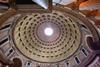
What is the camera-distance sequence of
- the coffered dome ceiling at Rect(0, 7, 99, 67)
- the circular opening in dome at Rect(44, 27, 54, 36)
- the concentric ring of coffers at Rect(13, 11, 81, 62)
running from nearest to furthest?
the coffered dome ceiling at Rect(0, 7, 99, 67), the concentric ring of coffers at Rect(13, 11, 81, 62), the circular opening in dome at Rect(44, 27, 54, 36)

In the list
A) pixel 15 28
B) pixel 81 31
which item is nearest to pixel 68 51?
pixel 81 31

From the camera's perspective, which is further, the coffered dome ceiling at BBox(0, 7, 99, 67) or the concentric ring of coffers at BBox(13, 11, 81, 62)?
the concentric ring of coffers at BBox(13, 11, 81, 62)

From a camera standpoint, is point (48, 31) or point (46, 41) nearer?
point (48, 31)

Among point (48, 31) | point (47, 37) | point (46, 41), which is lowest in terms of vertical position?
point (46, 41)

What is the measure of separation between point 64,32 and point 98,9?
191 inches

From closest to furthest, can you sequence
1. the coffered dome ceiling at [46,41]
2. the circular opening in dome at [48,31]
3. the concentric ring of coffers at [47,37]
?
the coffered dome ceiling at [46,41]
the concentric ring of coffers at [47,37]
the circular opening in dome at [48,31]

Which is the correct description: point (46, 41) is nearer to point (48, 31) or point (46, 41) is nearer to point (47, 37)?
point (47, 37)

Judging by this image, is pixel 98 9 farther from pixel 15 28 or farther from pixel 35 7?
pixel 15 28

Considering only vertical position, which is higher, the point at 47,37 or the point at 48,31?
the point at 48,31

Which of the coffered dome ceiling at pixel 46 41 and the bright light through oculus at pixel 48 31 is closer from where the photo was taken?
the coffered dome ceiling at pixel 46 41

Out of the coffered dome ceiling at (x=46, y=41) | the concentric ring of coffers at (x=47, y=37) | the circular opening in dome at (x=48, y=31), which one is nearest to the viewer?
the coffered dome ceiling at (x=46, y=41)

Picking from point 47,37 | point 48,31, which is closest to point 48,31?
point 48,31

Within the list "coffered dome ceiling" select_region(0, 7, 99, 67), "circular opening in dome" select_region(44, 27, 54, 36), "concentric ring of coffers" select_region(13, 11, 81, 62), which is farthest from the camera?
"circular opening in dome" select_region(44, 27, 54, 36)

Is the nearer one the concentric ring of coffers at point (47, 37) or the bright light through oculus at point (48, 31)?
the concentric ring of coffers at point (47, 37)
